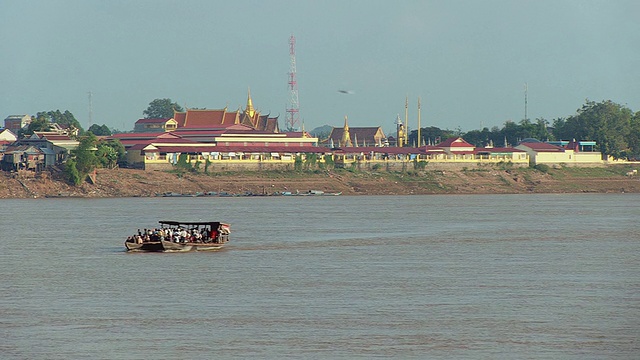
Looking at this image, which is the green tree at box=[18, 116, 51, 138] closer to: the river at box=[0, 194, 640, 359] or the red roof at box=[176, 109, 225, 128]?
the red roof at box=[176, 109, 225, 128]

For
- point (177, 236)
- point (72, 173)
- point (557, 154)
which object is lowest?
point (177, 236)

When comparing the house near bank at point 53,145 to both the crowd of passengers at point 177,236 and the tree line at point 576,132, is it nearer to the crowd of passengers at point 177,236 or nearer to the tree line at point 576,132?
the tree line at point 576,132

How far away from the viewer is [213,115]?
462ft

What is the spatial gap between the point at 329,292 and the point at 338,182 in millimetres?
82410

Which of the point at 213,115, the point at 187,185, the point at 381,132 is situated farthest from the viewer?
the point at 381,132

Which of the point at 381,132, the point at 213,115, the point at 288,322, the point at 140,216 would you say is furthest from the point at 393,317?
the point at 381,132

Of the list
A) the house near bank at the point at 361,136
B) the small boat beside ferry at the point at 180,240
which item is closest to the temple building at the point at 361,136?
the house near bank at the point at 361,136

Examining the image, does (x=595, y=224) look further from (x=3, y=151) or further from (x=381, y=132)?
(x=381, y=132)

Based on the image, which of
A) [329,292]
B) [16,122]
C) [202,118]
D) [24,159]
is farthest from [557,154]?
[329,292]

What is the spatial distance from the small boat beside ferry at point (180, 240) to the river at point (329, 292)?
80 cm

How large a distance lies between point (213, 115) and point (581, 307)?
109277 mm

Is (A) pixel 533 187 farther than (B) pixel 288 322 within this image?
Yes

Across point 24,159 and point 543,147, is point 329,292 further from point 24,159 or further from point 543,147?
point 543,147

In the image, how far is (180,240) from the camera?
51281mm
